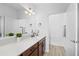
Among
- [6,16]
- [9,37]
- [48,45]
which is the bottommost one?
[48,45]

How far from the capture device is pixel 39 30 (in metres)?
4.43

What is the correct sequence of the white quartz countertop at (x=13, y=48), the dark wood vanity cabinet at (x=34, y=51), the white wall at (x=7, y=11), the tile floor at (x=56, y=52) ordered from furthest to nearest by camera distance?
the tile floor at (x=56, y=52) → the white wall at (x=7, y=11) → the dark wood vanity cabinet at (x=34, y=51) → the white quartz countertop at (x=13, y=48)

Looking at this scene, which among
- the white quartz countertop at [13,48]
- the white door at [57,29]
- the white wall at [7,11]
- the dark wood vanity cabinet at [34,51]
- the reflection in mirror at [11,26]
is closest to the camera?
the white quartz countertop at [13,48]

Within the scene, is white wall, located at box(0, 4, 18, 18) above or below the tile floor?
above

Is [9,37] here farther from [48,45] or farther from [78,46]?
[48,45]

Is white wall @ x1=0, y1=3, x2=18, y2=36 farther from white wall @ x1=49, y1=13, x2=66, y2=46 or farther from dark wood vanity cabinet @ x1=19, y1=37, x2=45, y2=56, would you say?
white wall @ x1=49, y1=13, x2=66, y2=46

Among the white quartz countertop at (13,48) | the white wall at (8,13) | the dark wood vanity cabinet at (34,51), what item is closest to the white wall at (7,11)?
the white wall at (8,13)

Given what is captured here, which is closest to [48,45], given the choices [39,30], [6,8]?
[39,30]

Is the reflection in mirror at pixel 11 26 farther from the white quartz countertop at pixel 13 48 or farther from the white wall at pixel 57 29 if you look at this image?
the white wall at pixel 57 29

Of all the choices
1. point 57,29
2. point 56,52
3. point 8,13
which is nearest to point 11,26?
point 8,13

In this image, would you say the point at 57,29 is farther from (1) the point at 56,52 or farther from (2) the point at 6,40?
(2) the point at 6,40

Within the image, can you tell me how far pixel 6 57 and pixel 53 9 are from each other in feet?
10.0

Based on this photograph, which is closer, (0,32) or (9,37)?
(0,32)

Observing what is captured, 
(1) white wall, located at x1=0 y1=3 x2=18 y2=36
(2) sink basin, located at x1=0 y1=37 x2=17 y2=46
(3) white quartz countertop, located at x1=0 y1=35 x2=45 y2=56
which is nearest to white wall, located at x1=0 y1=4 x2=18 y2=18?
(1) white wall, located at x1=0 y1=3 x2=18 y2=36
